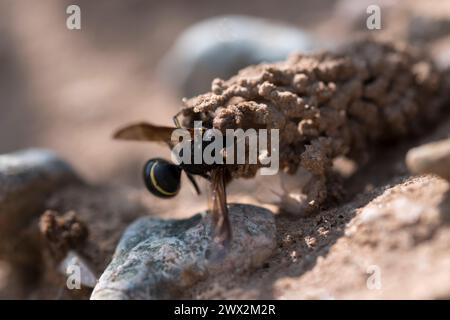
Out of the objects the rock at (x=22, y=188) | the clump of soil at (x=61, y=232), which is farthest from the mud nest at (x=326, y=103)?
the rock at (x=22, y=188)

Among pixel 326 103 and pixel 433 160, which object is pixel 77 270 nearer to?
pixel 326 103

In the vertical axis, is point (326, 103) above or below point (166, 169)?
above

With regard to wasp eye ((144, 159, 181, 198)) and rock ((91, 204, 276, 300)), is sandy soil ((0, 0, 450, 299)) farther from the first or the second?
wasp eye ((144, 159, 181, 198))

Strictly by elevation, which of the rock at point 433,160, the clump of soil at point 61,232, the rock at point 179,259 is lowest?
the rock at point 179,259

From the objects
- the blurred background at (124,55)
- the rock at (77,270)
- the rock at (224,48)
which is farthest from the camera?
the blurred background at (124,55)

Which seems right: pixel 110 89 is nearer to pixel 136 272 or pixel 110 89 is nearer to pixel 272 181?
pixel 272 181

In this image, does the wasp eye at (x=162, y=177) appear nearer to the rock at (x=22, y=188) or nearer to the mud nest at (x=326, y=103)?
the mud nest at (x=326, y=103)

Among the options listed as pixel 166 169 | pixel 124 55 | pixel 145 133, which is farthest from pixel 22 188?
pixel 124 55

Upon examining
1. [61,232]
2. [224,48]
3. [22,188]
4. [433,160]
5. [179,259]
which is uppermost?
[224,48]
